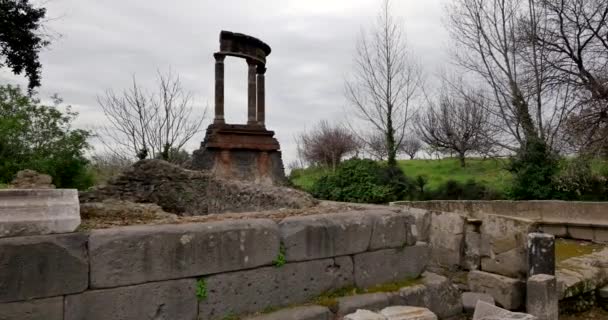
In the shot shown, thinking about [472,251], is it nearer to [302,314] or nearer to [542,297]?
[542,297]

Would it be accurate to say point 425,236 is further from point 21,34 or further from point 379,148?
point 379,148

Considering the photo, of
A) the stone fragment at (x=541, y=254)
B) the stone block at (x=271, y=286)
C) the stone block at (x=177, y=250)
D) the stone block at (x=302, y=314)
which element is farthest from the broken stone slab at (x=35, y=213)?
the stone fragment at (x=541, y=254)

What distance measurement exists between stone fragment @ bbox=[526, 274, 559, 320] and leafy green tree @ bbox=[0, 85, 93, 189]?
14.7 metres

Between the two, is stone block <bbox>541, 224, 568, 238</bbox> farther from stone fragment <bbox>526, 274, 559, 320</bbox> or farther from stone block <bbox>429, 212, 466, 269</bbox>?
stone fragment <bbox>526, 274, 559, 320</bbox>

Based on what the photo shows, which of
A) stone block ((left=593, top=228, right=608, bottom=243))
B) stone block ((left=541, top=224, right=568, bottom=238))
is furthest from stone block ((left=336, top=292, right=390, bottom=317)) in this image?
stone block ((left=541, top=224, right=568, bottom=238))

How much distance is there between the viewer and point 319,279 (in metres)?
3.93

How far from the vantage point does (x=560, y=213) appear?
10305mm

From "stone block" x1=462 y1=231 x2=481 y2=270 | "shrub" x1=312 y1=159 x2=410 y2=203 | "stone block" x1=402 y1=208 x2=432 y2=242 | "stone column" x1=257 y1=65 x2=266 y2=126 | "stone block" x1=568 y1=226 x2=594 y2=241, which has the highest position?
"stone column" x1=257 y1=65 x2=266 y2=126

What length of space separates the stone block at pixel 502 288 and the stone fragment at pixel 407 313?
5.64 ft

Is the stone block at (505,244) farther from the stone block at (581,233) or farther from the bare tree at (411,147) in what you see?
the bare tree at (411,147)

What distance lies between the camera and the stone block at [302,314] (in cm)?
354

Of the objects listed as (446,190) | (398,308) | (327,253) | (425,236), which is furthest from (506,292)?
(446,190)

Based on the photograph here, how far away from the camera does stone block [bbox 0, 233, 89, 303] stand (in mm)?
2715

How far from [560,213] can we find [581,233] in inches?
25.9
